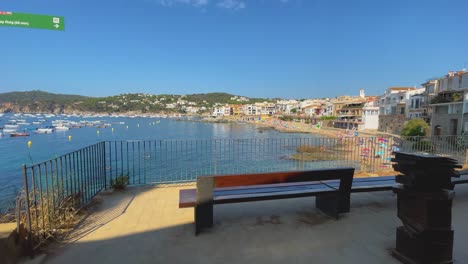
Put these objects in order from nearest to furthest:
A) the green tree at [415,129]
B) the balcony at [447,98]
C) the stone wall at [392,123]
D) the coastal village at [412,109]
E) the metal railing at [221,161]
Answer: the metal railing at [221,161] < the balcony at [447,98] < the coastal village at [412,109] < the green tree at [415,129] < the stone wall at [392,123]

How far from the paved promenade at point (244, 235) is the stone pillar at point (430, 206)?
0.37 meters

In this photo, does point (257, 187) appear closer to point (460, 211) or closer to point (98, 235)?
point (98, 235)

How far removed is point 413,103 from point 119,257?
5727 cm

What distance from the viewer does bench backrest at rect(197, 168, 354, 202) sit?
348 cm

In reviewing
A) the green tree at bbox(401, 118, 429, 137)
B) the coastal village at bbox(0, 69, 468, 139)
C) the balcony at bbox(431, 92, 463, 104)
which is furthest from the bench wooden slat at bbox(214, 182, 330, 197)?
the balcony at bbox(431, 92, 463, 104)

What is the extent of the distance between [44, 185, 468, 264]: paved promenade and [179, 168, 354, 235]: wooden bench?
0.23 m

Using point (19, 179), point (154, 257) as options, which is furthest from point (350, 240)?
point (19, 179)

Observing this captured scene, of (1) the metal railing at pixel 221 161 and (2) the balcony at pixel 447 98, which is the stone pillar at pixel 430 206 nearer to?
(1) the metal railing at pixel 221 161

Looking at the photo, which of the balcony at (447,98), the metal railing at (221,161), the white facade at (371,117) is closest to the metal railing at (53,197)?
the metal railing at (221,161)

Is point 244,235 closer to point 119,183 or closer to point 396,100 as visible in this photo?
point 119,183

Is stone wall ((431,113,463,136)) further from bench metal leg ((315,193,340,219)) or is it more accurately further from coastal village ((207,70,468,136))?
bench metal leg ((315,193,340,219))

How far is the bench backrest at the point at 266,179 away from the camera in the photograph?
11.4ft

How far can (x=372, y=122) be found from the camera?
60.9m

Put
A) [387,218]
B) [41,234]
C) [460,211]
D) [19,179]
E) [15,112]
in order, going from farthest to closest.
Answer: [15,112]
[19,179]
[460,211]
[387,218]
[41,234]
